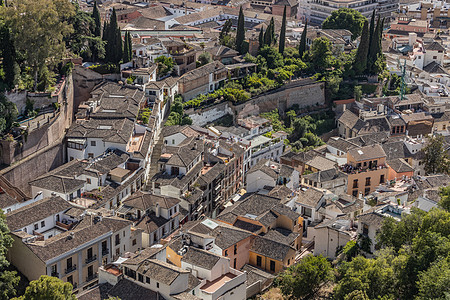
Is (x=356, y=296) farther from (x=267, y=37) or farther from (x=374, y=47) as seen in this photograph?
(x=374, y=47)

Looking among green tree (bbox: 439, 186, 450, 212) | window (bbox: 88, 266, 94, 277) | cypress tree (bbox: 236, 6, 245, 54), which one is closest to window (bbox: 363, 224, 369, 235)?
green tree (bbox: 439, 186, 450, 212)

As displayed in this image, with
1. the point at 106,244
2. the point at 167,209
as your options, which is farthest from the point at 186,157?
the point at 106,244

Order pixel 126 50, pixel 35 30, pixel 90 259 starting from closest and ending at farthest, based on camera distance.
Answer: pixel 90 259
pixel 35 30
pixel 126 50

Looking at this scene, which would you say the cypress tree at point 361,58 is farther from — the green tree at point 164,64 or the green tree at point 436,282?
the green tree at point 436,282

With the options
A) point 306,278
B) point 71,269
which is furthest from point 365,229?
point 71,269

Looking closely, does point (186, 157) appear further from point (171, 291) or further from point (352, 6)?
point (352, 6)
